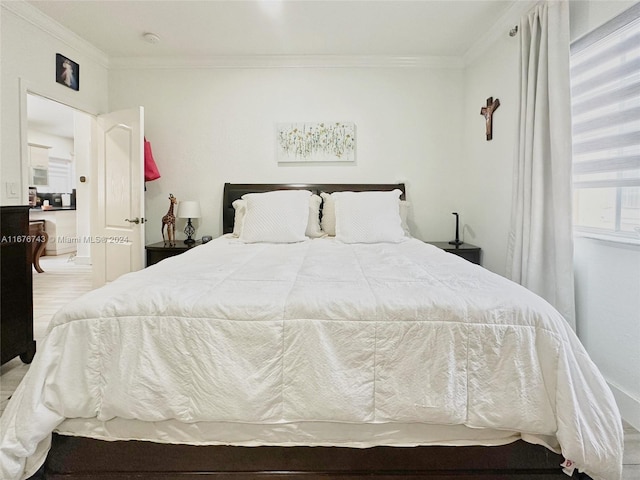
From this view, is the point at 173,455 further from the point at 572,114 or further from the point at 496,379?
the point at 572,114

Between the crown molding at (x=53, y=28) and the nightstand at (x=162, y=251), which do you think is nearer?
the crown molding at (x=53, y=28)

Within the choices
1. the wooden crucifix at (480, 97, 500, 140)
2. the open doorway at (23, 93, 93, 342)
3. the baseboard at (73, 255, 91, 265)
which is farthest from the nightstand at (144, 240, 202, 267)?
the baseboard at (73, 255, 91, 265)

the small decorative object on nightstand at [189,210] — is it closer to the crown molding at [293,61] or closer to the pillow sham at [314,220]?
the pillow sham at [314,220]

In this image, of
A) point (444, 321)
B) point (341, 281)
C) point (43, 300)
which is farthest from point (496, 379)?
point (43, 300)

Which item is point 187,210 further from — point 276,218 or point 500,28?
point 500,28

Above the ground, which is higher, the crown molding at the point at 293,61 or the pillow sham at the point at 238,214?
the crown molding at the point at 293,61

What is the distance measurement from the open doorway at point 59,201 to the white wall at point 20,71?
6.7 inches

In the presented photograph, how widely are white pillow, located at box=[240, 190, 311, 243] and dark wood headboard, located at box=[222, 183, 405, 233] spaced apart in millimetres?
510

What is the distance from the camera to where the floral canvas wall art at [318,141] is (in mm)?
3658

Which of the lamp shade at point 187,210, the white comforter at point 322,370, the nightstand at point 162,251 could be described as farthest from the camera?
the lamp shade at point 187,210

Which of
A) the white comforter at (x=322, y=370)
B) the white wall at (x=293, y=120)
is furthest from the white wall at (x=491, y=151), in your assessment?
the white comforter at (x=322, y=370)

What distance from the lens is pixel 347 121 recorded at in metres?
3.67

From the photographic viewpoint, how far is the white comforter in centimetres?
118

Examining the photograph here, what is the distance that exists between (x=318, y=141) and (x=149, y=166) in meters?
1.64
